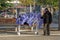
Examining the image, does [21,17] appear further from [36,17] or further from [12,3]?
[12,3]

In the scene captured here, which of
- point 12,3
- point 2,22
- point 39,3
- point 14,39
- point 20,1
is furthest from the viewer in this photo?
point 39,3

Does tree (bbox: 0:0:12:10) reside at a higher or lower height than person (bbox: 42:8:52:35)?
higher

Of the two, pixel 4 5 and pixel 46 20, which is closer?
pixel 46 20

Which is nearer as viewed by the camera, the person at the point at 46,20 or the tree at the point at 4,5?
the person at the point at 46,20

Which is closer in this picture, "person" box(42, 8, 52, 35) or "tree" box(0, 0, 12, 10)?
"person" box(42, 8, 52, 35)

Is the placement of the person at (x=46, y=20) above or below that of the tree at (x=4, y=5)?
below

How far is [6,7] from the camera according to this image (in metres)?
23.5

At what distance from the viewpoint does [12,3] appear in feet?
71.3

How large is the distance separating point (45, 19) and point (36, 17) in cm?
64

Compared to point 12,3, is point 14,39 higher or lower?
lower

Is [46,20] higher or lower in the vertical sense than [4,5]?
lower

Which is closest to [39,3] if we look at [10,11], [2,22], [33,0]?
[33,0]

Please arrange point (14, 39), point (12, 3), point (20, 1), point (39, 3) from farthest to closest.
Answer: point (39, 3)
point (20, 1)
point (12, 3)
point (14, 39)

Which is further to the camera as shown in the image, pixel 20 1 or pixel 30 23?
pixel 20 1
